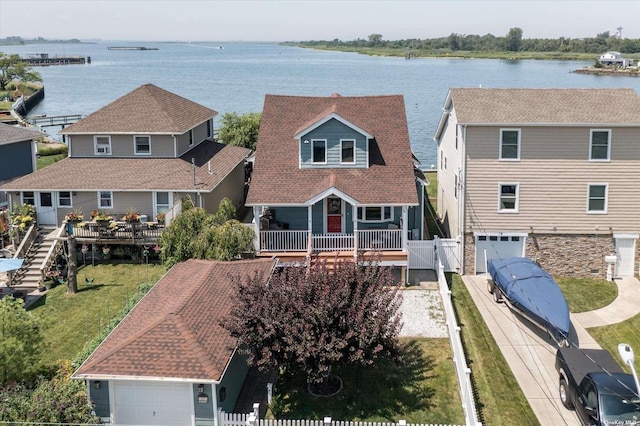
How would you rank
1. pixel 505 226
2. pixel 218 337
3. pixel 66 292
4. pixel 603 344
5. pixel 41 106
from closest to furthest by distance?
pixel 218 337
pixel 603 344
pixel 66 292
pixel 505 226
pixel 41 106

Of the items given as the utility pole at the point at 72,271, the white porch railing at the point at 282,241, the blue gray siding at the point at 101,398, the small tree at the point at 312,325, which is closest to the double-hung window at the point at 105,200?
the utility pole at the point at 72,271

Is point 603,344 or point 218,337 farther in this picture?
point 603,344

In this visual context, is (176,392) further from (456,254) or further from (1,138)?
(1,138)

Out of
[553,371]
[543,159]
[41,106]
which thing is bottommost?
[553,371]

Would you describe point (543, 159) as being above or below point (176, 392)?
above

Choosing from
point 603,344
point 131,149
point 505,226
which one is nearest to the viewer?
point 603,344

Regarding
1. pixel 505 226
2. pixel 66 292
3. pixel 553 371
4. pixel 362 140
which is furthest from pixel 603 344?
pixel 66 292

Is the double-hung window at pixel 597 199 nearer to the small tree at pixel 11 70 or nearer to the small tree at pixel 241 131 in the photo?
the small tree at pixel 241 131
